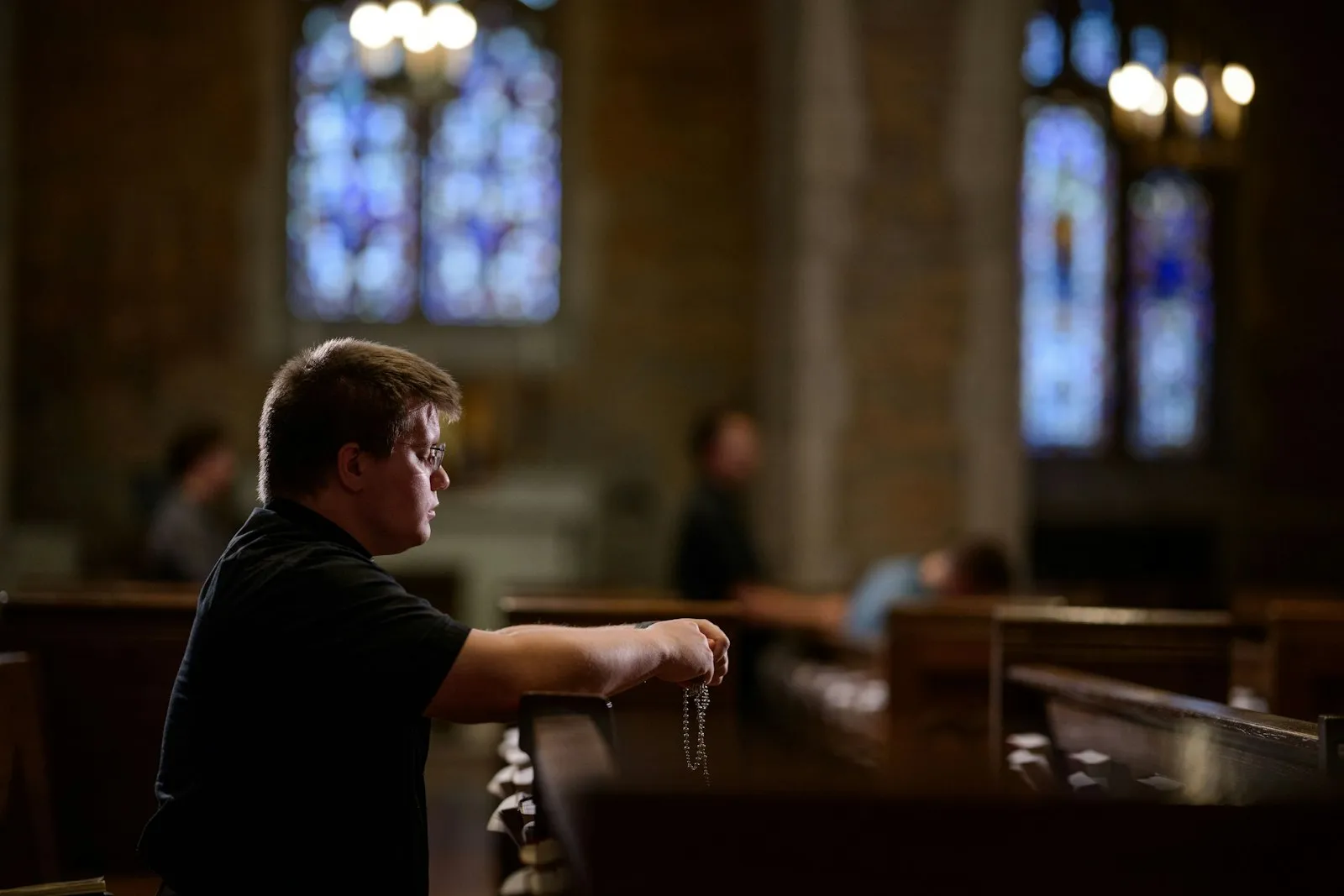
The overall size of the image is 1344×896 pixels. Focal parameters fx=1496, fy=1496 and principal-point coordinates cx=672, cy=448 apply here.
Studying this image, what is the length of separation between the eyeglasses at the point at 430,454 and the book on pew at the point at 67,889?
75 centimetres

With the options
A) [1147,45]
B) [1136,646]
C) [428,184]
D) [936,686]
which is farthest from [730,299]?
[1136,646]

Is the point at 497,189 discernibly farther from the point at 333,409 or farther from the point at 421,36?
the point at 333,409

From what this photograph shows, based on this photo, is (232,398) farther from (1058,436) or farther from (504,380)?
(1058,436)

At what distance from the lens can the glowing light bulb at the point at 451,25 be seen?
23.9ft

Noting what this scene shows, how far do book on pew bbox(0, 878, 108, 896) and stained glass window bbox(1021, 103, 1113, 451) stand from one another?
958cm

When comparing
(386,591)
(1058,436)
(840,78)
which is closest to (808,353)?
(840,78)

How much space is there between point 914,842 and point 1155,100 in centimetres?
660

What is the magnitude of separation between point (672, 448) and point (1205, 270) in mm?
4293

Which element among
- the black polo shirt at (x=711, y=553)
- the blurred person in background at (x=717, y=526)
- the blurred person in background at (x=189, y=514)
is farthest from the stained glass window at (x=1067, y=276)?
the blurred person in background at (x=189, y=514)

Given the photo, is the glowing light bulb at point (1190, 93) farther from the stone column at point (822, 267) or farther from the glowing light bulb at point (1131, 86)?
the stone column at point (822, 267)

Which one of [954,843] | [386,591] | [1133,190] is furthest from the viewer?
[1133,190]

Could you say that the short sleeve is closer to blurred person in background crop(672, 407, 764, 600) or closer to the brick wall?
Result: blurred person in background crop(672, 407, 764, 600)

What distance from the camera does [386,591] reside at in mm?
1629

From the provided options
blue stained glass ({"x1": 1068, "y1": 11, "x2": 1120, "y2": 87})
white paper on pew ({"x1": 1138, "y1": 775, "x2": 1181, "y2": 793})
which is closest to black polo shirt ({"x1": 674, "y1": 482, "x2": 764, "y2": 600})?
white paper on pew ({"x1": 1138, "y1": 775, "x2": 1181, "y2": 793})
